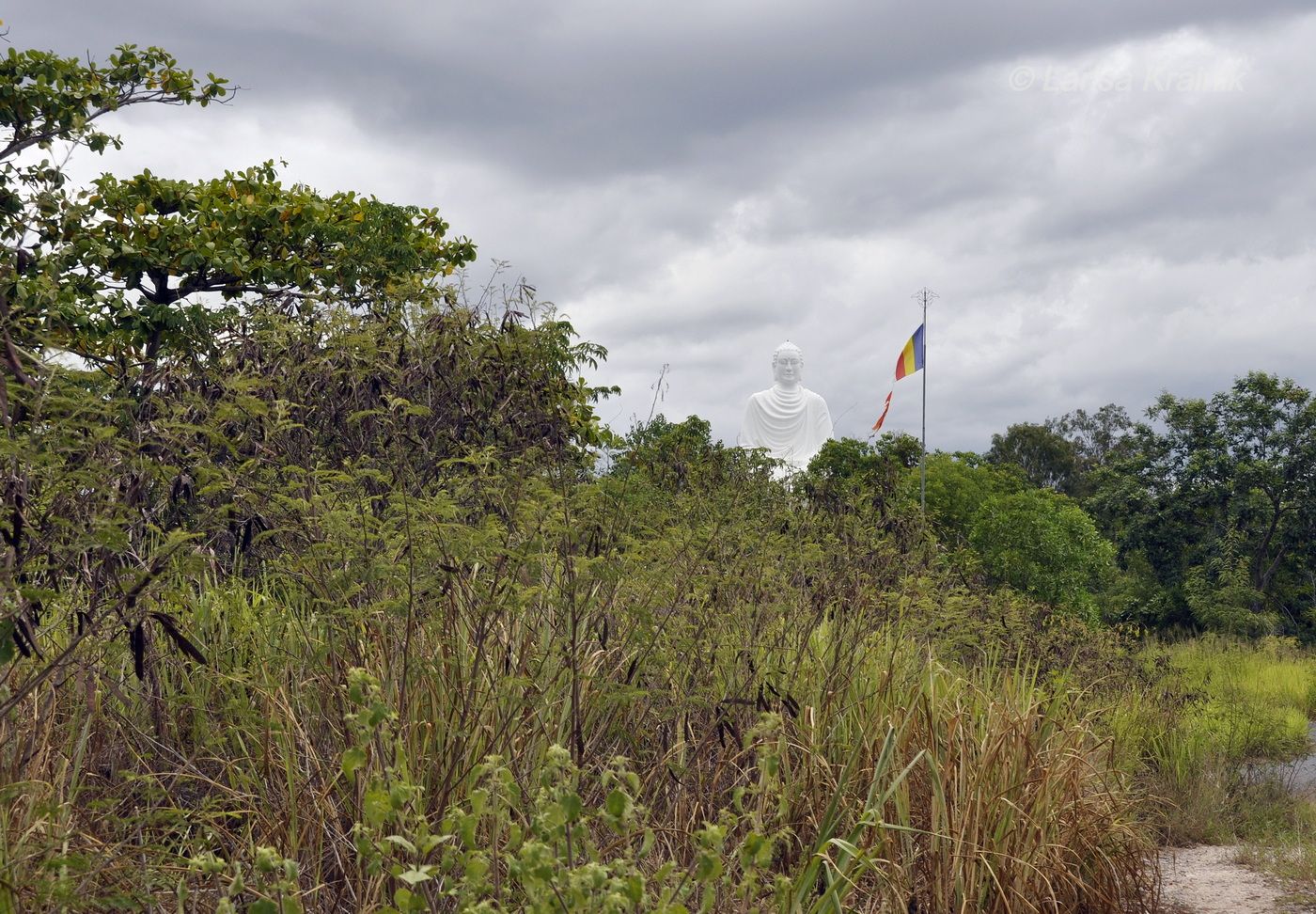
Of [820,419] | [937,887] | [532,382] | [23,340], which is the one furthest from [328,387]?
[820,419]

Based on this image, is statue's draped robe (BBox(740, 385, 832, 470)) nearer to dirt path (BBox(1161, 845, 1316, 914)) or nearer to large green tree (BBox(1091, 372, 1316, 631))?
large green tree (BBox(1091, 372, 1316, 631))

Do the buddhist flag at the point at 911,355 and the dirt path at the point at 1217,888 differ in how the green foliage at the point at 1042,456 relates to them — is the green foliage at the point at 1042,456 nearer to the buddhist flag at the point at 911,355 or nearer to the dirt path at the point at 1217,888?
the buddhist flag at the point at 911,355

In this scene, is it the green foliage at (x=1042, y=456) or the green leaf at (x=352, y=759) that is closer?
the green leaf at (x=352, y=759)

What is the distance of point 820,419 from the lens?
2616 centimetres

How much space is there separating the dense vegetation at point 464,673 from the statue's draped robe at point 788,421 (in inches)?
670

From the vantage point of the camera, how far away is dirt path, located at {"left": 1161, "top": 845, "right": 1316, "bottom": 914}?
5.77 m

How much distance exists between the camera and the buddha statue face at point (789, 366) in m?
26.8

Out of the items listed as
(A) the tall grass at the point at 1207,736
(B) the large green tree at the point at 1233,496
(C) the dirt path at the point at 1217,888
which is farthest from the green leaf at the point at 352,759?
(B) the large green tree at the point at 1233,496

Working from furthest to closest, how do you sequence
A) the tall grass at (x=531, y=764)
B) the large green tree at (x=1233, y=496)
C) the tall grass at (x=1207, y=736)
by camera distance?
the large green tree at (x=1233, y=496) → the tall grass at (x=1207, y=736) → the tall grass at (x=531, y=764)

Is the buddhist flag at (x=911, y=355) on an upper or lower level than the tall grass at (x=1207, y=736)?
upper

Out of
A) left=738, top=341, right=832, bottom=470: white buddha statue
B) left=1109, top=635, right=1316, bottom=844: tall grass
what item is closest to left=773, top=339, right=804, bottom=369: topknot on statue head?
left=738, top=341, right=832, bottom=470: white buddha statue

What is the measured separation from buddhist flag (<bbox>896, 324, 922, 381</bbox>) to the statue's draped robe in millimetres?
6735

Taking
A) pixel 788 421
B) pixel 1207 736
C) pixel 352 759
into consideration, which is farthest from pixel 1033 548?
pixel 352 759

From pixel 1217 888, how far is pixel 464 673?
4.72m
